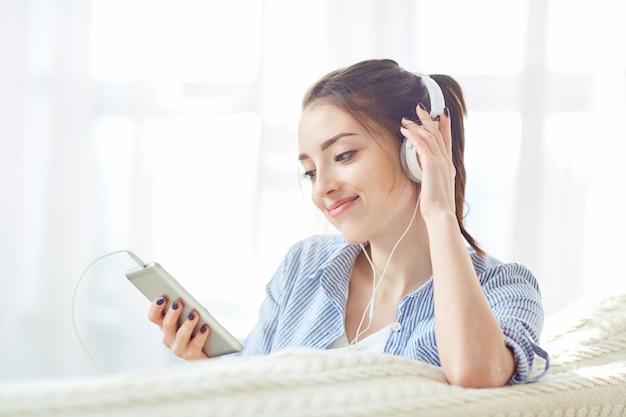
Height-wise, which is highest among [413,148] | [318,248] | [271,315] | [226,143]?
[413,148]

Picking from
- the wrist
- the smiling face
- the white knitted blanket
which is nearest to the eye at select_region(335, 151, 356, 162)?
the smiling face

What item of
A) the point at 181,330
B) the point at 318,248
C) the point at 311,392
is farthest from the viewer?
the point at 318,248

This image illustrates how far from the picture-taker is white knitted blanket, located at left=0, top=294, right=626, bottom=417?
2.10 feet

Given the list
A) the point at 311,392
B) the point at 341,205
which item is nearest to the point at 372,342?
the point at 341,205

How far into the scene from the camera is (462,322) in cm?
103

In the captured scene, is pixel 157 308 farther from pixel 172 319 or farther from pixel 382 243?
pixel 382 243

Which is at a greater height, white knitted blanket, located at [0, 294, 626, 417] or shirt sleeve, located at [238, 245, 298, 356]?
white knitted blanket, located at [0, 294, 626, 417]

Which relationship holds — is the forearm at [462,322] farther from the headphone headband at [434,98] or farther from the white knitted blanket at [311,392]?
the headphone headband at [434,98]

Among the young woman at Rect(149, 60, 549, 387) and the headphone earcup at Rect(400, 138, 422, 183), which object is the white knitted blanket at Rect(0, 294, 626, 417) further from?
the headphone earcup at Rect(400, 138, 422, 183)

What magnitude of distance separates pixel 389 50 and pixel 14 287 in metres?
1.45

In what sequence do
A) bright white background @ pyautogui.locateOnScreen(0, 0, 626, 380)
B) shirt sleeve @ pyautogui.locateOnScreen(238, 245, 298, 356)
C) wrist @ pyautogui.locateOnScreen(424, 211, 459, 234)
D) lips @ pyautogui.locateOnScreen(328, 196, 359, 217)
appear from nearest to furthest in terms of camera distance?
wrist @ pyautogui.locateOnScreen(424, 211, 459, 234) → lips @ pyautogui.locateOnScreen(328, 196, 359, 217) → shirt sleeve @ pyautogui.locateOnScreen(238, 245, 298, 356) → bright white background @ pyautogui.locateOnScreen(0, 0, 626, 380)

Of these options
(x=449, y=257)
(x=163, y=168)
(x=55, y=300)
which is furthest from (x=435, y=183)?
(x=55, y=300)

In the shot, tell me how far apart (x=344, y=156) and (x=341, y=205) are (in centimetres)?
8

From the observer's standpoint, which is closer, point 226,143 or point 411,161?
point 411,161
